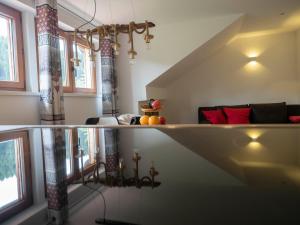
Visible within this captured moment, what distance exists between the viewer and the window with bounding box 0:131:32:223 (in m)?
0.37

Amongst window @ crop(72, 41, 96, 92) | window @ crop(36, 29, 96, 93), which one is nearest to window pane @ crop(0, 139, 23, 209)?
window @ crop(36, 29, 96, 93)

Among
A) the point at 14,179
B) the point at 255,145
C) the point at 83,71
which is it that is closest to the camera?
the point at 14,179

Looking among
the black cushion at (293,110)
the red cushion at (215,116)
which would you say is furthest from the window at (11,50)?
the black cushion at (293,110)

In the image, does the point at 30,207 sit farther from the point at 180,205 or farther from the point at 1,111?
the point at 1,111

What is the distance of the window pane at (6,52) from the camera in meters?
2.11

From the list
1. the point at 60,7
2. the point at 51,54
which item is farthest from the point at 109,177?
the point at 60,7

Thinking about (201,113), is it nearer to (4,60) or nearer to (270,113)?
(270,113)

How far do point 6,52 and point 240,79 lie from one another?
3.88 meters

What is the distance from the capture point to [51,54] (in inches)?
86.9

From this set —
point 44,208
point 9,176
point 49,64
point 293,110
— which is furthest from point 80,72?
point 293,110

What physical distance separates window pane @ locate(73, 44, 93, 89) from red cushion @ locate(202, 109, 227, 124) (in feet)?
6.89

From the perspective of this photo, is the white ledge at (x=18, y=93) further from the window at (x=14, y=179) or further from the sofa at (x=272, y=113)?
the sofa at (x=272, y=113)

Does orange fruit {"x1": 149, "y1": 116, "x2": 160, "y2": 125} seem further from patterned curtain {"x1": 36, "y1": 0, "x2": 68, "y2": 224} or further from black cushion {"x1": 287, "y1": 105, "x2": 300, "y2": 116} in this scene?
black cushion {"x1": 287, "y1": 105, "x2": 300, "y2": 116}

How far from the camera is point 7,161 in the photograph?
2.14 feet
